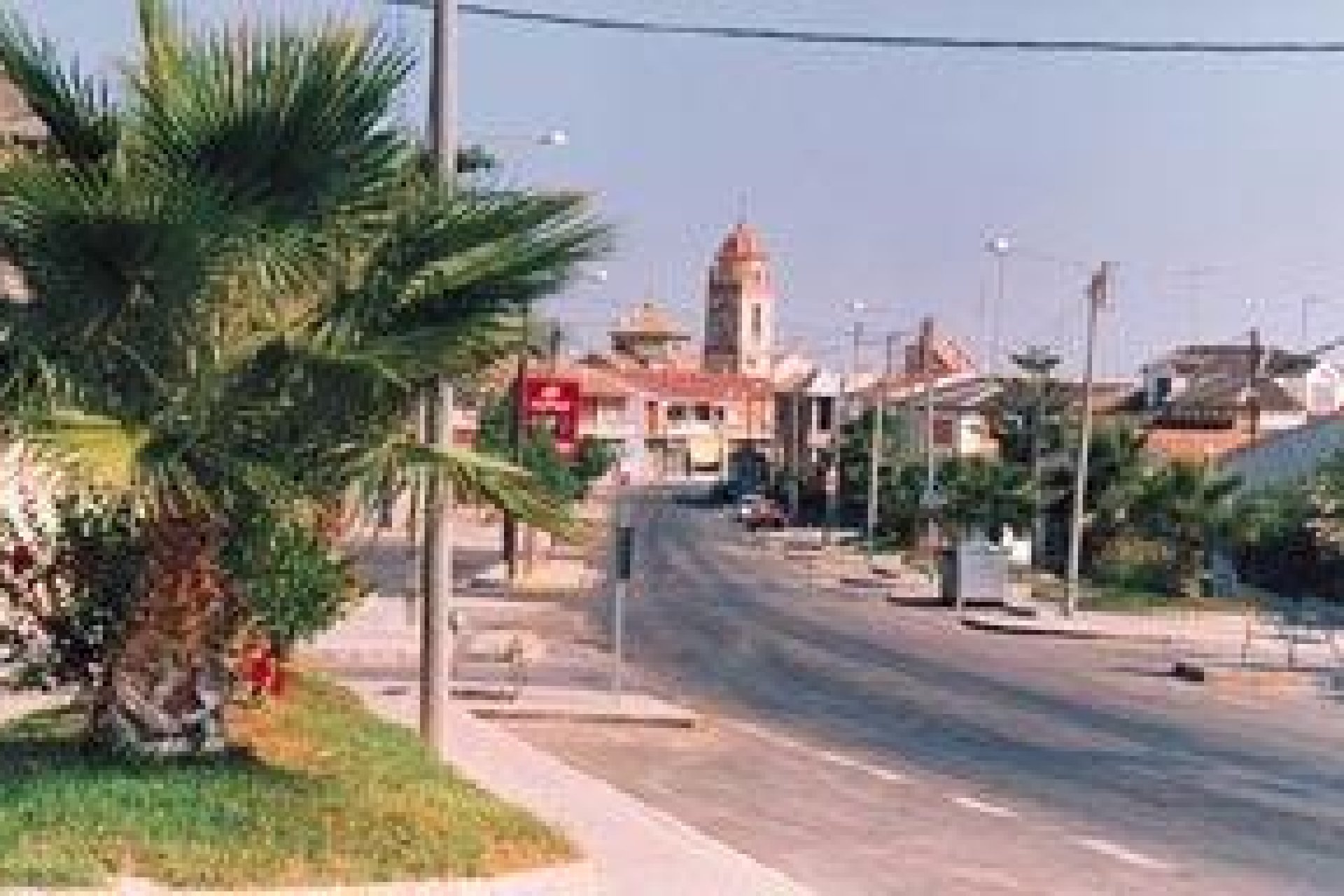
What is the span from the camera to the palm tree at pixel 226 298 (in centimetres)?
1338

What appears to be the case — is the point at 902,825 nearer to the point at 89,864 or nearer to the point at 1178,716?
the point at 89,864

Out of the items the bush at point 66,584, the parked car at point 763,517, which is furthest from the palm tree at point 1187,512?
the bush at point 66,584

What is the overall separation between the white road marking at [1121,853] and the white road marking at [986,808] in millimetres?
1492

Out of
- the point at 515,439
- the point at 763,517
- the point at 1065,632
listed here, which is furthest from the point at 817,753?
the point at 763,517

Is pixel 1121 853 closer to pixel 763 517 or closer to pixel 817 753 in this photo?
pixel 817 753

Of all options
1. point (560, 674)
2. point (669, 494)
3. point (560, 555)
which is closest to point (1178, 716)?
point (560, 674)

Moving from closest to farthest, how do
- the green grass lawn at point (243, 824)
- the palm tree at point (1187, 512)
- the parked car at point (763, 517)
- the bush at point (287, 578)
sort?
the green grass lawn at point (243, 824) < the bush at point (287, 578) < the palm tree at point (1187, 512) < the parked car at point (763, 517)

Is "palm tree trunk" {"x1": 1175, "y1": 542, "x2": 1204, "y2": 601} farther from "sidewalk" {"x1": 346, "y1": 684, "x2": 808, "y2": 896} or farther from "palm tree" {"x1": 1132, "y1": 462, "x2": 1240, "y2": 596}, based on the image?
"sidewalk" {"x1": 346, "y1": 684, "x2": 808, "y2": 896}

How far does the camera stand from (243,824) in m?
13.3

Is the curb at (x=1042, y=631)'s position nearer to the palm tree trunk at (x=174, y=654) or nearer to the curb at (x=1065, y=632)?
the curb at (x=1065, y=632)

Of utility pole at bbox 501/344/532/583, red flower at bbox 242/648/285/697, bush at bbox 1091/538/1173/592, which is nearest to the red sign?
utility pole at bbox 501/344/532/583

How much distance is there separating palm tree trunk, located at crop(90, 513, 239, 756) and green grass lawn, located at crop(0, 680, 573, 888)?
0.20 metres

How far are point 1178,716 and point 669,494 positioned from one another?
5131 inches

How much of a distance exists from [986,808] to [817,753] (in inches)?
184
